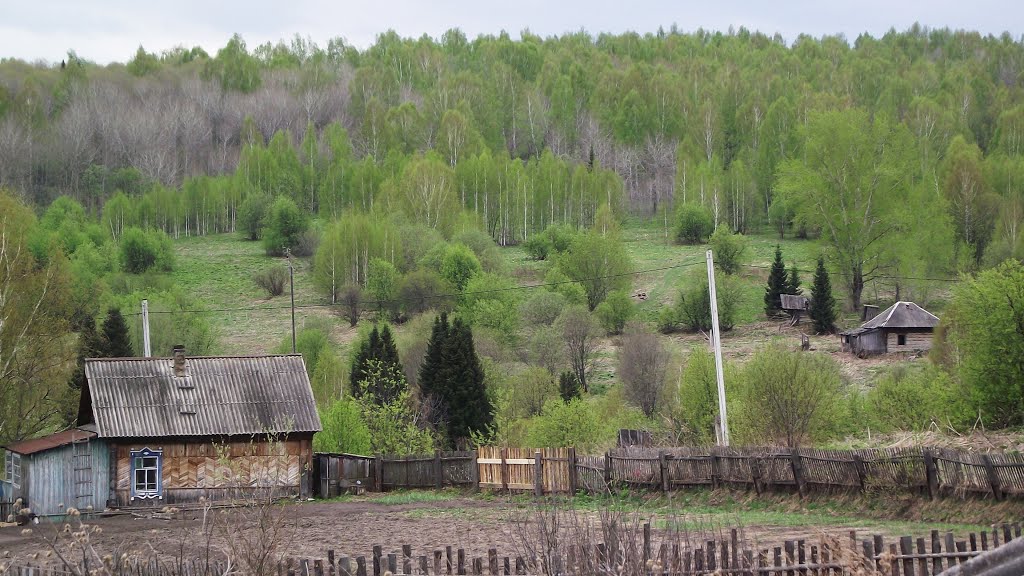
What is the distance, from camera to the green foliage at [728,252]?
7406 cm

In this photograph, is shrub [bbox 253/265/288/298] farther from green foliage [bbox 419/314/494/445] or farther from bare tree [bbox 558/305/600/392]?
green foliage [bbox 419/314/494/445]

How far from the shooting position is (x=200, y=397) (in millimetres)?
30406

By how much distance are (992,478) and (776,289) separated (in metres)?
51.7

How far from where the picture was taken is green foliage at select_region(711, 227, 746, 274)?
243 ft

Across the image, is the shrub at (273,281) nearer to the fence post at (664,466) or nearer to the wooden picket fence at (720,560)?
the fence post at (664,466)

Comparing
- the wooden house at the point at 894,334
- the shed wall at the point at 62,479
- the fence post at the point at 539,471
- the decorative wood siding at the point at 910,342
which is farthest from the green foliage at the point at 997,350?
the decorative wood siding at the point at 910,342

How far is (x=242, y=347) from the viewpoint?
64438mm

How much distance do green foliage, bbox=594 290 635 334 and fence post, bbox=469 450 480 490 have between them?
3954 cm

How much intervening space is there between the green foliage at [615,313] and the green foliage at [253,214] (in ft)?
137

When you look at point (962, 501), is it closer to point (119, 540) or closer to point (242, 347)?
point (119, 540)

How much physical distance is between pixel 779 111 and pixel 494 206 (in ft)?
88.9

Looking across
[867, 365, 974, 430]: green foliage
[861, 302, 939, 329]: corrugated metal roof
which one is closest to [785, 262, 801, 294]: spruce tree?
[861, 302, 939, 329]: corrugated metal roof

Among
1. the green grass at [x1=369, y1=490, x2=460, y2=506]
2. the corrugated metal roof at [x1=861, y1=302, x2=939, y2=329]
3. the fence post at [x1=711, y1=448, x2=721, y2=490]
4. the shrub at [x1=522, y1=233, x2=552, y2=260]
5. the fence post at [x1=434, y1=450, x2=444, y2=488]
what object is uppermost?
the shrub at [x1=522, y1=233, x2=552, y2=260]

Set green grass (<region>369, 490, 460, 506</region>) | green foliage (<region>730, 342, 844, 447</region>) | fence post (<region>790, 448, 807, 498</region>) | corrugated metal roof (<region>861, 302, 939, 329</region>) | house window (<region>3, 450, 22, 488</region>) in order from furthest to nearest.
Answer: corrugated metal roof (<region>861, 302, 939, 329</region>) → green foliage (<region>730, 342, 844, 447</region>) → house window (<region>3, 450, 22, 488</region>) → green grass (<region>369, 490, 460, 506</region>) → fence post (<region>790, 448, 807, 498</region>)
